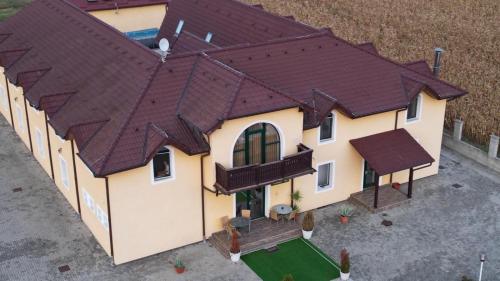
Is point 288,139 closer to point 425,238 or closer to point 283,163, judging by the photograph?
point 283,163

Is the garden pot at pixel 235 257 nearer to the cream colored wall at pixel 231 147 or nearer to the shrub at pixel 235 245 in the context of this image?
the shrub at pixel 235 245

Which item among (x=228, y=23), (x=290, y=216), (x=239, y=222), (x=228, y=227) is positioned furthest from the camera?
(x=228, y=23)

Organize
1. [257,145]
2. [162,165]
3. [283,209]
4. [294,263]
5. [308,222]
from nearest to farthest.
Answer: [162,165] → [294,263] → [257,145] → [308,222] → [283,209]

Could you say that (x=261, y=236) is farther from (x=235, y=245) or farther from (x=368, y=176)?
(x=368, y=176)

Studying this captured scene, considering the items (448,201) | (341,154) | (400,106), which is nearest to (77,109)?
(341,154)

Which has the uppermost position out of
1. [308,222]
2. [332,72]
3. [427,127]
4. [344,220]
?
[332,72]

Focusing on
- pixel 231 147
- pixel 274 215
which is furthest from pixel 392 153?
pixel 231 147

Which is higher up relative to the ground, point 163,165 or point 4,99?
point 163,165

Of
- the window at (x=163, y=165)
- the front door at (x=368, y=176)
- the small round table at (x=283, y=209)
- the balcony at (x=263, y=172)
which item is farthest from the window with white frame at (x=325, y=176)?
the window at (x=163, y=165)

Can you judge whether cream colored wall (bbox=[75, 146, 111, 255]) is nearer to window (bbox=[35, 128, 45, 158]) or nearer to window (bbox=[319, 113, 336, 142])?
window (bbox=[35, 128, 45, 158])
